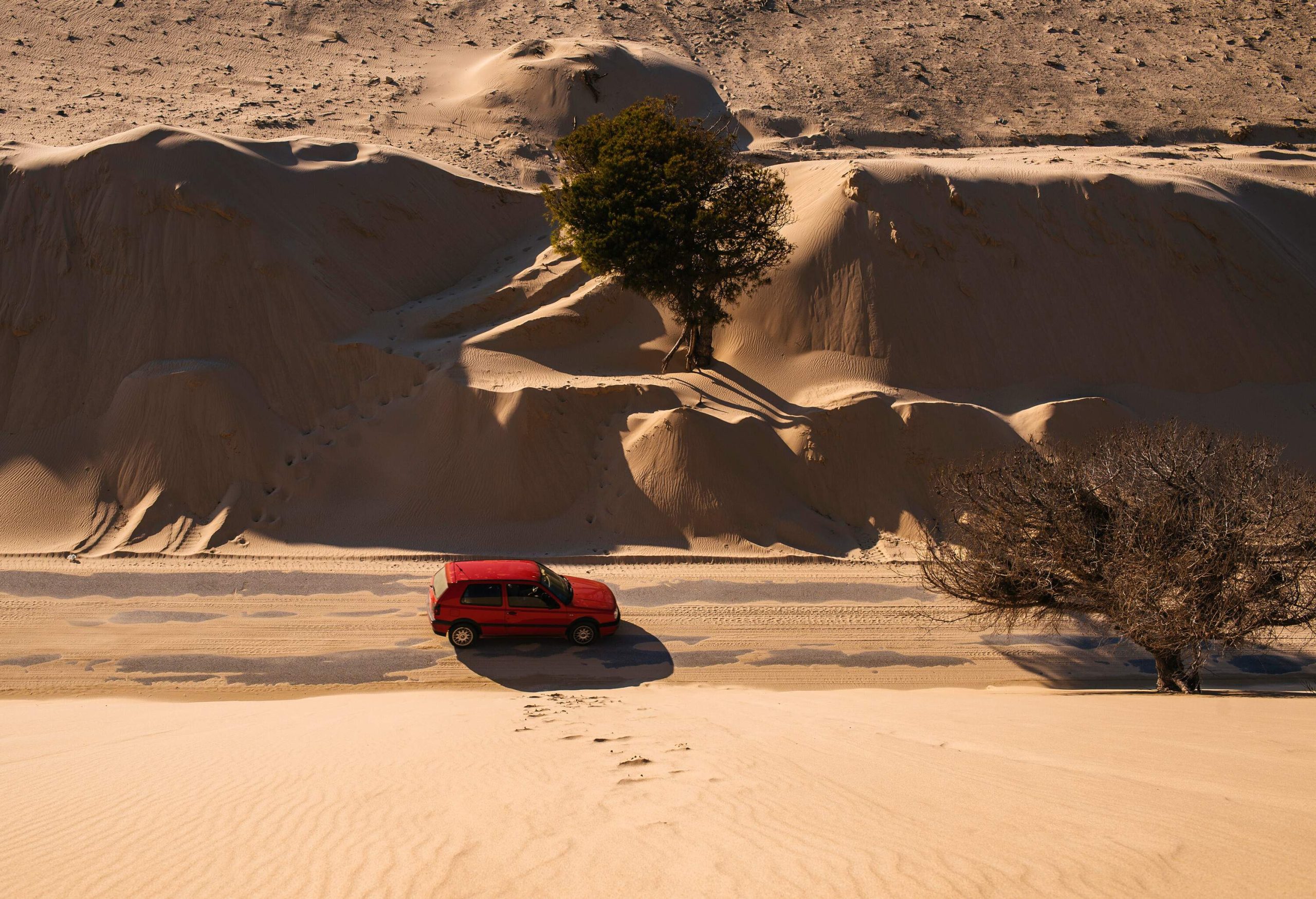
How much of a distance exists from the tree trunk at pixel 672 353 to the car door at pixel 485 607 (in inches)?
439

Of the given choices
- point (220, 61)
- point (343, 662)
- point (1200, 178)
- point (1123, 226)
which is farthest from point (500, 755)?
point (220, 61)

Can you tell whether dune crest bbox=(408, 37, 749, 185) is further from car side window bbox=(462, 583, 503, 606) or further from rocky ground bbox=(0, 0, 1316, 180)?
car side window bbox=(462, 583, 503, 606)

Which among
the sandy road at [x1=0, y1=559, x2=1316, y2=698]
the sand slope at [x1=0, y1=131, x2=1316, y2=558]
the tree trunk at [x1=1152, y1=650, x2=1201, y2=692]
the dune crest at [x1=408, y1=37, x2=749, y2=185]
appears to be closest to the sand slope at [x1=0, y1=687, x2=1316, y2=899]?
the tree trunk at [x1=1152, y1=650, x2=1201, y2=692]

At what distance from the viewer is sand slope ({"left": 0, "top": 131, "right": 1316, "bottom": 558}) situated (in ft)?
63.8

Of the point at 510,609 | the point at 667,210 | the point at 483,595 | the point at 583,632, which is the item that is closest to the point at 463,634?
the point at 483,595

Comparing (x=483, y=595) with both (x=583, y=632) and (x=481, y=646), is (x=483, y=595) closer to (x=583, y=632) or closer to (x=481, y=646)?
(x=481, y=646)

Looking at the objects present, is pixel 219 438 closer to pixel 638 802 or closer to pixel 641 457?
pixel 641 457

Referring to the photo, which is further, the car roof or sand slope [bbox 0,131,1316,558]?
sand slope [bbox 0,131,1316,558]

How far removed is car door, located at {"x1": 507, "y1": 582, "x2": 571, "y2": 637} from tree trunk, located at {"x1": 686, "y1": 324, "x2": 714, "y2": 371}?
11391mm

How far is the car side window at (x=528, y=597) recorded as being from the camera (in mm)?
13062

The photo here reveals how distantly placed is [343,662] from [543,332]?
12354 millimetres

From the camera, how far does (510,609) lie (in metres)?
13.0

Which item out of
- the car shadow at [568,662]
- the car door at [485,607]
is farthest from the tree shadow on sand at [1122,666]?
the car door at [485,607]

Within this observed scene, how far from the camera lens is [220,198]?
23.2 m
